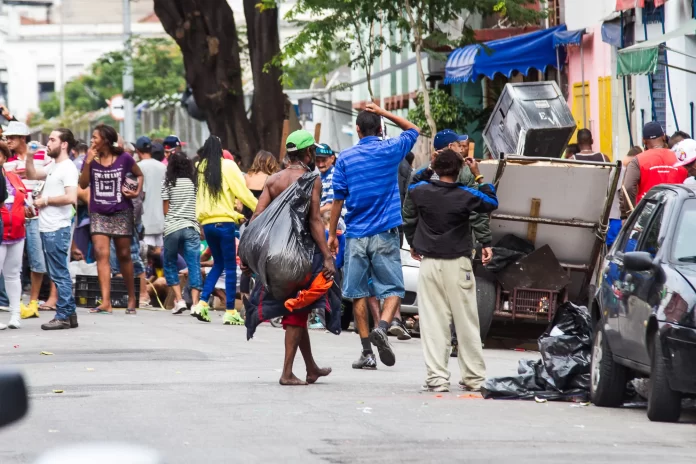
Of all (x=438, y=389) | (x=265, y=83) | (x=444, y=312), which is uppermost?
(x=265, y=83)

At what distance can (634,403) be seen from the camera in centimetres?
930

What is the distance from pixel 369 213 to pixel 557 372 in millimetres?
2137

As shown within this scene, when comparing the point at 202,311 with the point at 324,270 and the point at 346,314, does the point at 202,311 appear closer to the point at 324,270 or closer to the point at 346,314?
the point at 346,314

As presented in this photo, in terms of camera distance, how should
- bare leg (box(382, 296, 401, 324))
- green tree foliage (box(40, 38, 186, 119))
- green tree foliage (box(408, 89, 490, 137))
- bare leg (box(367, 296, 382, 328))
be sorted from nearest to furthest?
bare leg (box(382, 296, 401, 324)) < bare leg (box(367, 296, 382, 328)) < green tree foliage (box(408, 89, 490, 137)) < green tree foliage (box(40, 38, 186, 119))

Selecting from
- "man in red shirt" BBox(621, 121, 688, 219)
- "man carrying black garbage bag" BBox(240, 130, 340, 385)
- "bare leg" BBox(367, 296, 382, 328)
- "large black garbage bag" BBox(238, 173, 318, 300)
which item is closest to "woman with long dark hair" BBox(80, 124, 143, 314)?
"bare leg" BBox(367, 296, 382, 328)

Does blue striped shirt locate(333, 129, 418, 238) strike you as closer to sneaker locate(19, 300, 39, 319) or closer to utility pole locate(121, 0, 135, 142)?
sneaker locate(19, 300, 39, 319)

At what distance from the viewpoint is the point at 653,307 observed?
8273 millimetres

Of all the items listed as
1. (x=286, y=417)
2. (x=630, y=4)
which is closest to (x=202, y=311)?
(x=286, y=417)

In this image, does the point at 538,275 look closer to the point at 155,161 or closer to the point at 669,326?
the point at 669,326

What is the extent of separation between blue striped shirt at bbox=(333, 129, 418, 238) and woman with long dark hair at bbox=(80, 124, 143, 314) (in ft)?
15.7

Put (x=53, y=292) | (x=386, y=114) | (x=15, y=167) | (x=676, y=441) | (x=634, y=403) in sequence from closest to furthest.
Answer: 1. (x=676, y=441)
2. (x=634, y=403)
3. (x=386, y=114)
4. (x=15, y=167)
5. (x=53, y=292)

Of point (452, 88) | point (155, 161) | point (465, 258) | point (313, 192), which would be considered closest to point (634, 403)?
point (465, 258)

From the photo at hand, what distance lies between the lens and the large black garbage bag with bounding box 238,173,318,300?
31.4 ft

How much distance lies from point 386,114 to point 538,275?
2919 millimetres
